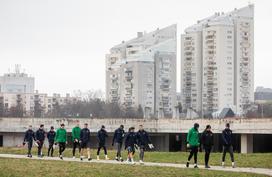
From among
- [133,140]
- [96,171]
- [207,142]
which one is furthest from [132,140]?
[96,171]

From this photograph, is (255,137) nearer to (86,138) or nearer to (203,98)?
(86,138)

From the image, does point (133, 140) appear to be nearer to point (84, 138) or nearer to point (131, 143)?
point (131, 143)

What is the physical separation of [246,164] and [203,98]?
10241 cm

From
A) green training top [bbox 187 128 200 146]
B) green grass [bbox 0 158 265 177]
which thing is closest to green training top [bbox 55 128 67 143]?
green grass [bbox 0 158 265 177]

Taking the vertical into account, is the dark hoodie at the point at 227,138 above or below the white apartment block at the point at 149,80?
below

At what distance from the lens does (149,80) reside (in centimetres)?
13525

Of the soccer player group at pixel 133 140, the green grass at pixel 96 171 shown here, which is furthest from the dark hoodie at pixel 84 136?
the green grass at pixel 96 171

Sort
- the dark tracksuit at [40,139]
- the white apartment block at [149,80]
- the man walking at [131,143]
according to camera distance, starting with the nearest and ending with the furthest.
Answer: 1. the man walking at [131,143]
2. the dark tracksuit at [40,139]
3. the white apartment block at [149,80]

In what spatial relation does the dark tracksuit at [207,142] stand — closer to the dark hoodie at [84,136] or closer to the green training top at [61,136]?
the dark hoodie at [84,136]

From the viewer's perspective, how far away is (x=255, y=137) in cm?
6100

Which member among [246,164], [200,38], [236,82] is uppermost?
[200,38]

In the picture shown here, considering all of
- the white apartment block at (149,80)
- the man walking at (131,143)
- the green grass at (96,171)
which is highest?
the white apartment block at (149,80)

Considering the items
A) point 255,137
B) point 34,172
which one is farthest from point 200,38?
point 34,172

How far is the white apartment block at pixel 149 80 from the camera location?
133m
